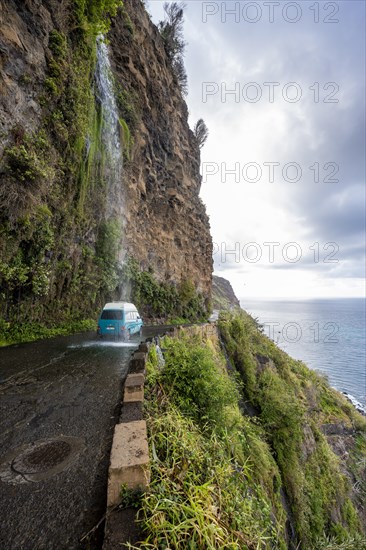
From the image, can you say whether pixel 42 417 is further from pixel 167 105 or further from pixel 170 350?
pixel 167 105

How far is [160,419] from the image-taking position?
3.69 meters

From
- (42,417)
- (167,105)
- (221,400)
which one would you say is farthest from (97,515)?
(167,105)

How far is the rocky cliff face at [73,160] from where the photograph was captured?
9.25 m

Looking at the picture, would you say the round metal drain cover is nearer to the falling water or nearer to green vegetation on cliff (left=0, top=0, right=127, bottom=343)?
green vegetation on cliff (left=0, top=0, right=127, bottom=343)

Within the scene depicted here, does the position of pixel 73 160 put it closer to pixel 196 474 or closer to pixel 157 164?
pixel 196 474

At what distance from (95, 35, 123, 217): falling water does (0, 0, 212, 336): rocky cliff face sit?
0.76ft

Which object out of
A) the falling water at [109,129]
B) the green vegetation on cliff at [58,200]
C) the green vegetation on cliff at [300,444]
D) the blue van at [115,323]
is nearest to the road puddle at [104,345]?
the blue van at [115,323]

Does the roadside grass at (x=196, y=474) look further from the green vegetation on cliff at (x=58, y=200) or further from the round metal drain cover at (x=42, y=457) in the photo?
the green vegetation on cliff at (x=58, y=200)

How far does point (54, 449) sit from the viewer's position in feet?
11.2

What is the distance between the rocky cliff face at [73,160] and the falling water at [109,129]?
0.76 ft

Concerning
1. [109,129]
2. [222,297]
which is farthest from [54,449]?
[222,297]

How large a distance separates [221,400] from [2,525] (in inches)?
139

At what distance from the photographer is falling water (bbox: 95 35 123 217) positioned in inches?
655

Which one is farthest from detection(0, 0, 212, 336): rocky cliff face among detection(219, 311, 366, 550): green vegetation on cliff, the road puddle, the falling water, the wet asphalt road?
detection(219, 311, 366, 550): green vegetation on cliff
